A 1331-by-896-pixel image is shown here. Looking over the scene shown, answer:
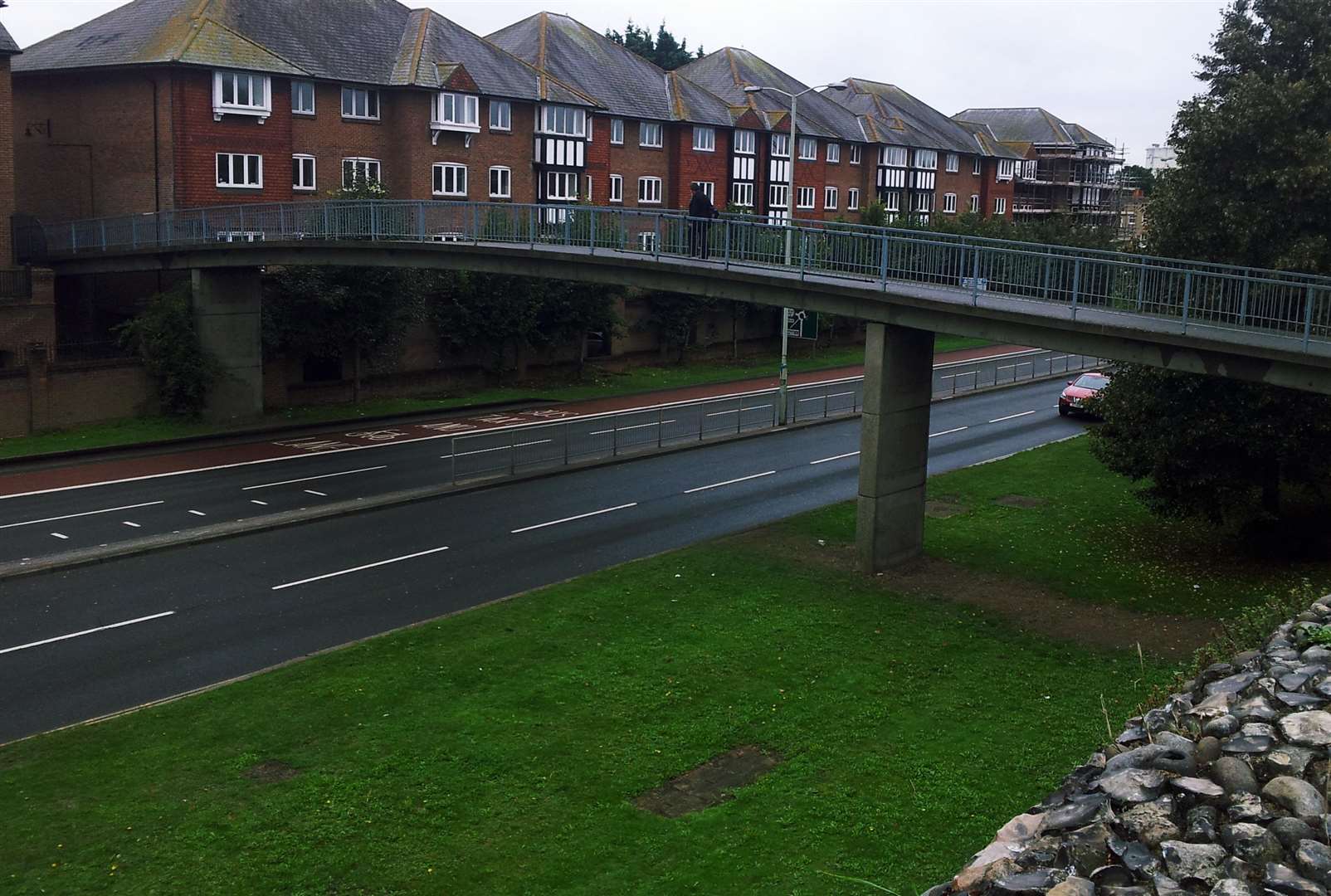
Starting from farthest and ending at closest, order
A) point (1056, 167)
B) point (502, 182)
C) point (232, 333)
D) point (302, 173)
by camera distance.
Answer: point (1056, 167) < point (502, 182) < point (302, 173) < point (232, 333)

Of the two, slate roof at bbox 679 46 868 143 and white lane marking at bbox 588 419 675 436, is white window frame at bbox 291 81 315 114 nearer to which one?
white lane marking at bbox 588 419 675 436

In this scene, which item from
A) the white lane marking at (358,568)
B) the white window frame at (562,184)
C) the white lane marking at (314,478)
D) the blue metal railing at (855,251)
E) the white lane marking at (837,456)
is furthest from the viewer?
the white window frame at (562,184)

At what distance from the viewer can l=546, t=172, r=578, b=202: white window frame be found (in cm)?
5722

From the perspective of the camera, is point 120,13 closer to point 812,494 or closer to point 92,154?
point 92,154

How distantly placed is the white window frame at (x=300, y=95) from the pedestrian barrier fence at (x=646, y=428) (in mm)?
17730

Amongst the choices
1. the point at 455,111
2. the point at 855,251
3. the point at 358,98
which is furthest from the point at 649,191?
the point at 855,251

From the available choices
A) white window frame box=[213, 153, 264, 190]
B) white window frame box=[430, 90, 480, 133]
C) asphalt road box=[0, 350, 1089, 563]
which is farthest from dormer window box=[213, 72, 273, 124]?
asphalt road box=[0, 350, 1089, 563]

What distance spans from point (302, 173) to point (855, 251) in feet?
100

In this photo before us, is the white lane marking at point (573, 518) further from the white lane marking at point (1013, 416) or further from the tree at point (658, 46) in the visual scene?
the tree at point (658, 46)

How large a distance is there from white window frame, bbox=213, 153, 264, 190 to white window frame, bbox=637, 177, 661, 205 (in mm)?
22685

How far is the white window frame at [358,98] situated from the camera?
49.5 m

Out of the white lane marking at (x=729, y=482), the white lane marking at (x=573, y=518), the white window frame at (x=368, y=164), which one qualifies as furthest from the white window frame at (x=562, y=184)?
the white lane marking at (x=573, y=518)

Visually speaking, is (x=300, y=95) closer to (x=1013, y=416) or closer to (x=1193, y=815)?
(x=1013, y=416)

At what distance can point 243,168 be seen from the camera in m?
45.8
